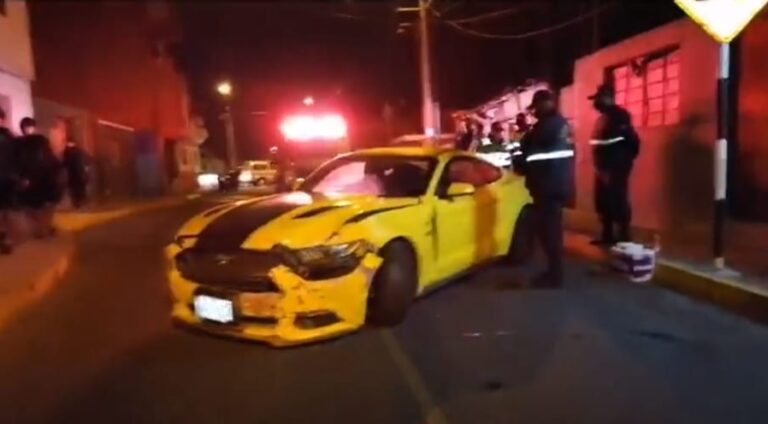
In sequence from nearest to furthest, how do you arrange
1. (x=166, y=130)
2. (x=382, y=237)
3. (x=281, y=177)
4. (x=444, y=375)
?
1. (x=444, y=375)
2. (x=382, y=237)
3. (x=281, y=177)
4. (x=166, y=130)

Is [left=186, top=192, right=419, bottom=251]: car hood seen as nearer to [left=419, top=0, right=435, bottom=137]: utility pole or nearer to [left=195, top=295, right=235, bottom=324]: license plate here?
[left=195, top=295, right=235, bottom=324]: license plate

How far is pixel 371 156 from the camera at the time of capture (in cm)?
811

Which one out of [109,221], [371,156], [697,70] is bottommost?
[109,221]

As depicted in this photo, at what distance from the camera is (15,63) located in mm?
18797

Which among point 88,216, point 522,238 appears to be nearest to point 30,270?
point 522,238

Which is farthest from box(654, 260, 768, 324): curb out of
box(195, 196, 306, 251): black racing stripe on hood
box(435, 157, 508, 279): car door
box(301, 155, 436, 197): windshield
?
box(195, 196, 306, 251): black racing stripe on hood

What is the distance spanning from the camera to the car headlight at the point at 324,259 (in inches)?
229

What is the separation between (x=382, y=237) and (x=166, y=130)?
37.8 m

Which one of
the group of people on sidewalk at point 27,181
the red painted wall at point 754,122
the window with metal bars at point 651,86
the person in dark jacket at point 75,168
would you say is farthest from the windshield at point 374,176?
the person in dark jacket at point 75,168

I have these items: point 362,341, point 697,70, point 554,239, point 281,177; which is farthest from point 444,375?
point 281,177

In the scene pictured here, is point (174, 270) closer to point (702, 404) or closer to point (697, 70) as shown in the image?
point (702, 404)

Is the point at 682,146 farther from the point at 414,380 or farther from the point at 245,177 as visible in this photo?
the point at 245,177

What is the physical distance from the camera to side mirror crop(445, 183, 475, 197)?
7.41 meters

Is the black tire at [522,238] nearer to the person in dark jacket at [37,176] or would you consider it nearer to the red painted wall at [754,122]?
the red painted wall at [754,122]
